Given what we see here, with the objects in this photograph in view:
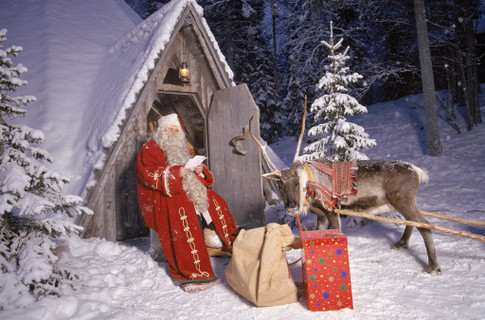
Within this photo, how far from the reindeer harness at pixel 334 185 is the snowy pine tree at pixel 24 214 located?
8.53ft

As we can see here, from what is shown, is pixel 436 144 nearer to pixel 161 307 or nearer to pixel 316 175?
pixel 316 175

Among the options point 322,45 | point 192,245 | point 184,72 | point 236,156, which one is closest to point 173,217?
point 192,245

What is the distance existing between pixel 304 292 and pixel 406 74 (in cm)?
2023

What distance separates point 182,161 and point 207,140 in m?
1.89

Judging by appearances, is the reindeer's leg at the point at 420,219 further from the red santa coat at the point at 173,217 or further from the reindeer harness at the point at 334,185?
the red santa coat at the point at 173,217

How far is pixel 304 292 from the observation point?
3.00 metres

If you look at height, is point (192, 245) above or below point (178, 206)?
below

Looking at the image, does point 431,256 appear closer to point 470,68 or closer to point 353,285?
point 353,285

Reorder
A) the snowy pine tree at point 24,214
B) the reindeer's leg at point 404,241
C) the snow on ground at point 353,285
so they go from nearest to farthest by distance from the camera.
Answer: the snow on ground at point 353,285 → the snowy pine tree at point 24,214 → the reindeer's leg at point 404,241

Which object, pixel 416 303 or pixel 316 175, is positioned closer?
pixel 416 303

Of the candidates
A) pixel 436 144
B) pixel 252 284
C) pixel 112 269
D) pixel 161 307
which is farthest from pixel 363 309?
A: pixel 436 144

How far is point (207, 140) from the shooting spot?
6043 millimetres

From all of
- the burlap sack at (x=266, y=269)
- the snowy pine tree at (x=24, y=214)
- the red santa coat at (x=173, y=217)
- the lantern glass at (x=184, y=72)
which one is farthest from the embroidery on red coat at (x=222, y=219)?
the lantern glass at (x=184, y=72)

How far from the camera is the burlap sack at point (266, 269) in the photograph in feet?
9.05
